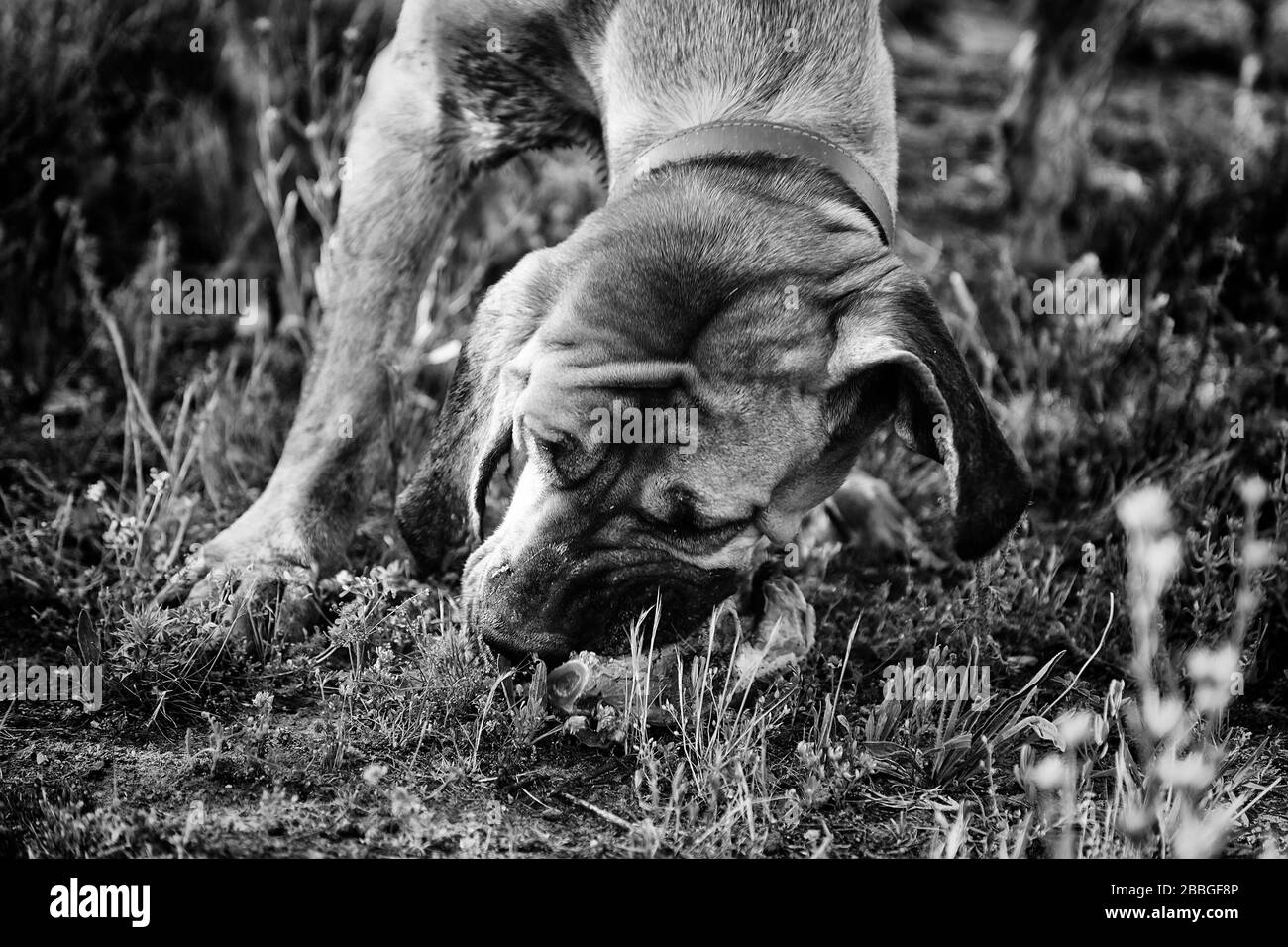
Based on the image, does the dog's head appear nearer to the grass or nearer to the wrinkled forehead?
the wrinkled forehead

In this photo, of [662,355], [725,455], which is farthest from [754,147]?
[725,455]

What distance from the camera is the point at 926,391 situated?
9.37 ft

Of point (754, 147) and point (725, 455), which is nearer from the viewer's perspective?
point (725, 455)

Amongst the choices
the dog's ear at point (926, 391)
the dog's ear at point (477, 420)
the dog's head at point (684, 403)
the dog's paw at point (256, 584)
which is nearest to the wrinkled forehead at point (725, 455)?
the dog's head at point (684, 403)

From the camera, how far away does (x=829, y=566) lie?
3947 mm

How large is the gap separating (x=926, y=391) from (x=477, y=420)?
1.03 m

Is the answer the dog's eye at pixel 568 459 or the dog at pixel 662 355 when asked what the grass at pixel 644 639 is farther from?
the dog's eye at pixel 568 459

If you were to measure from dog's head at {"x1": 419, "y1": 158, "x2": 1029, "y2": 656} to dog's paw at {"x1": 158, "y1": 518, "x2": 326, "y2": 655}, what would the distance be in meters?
0.64

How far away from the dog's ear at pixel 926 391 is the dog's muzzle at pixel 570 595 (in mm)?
556

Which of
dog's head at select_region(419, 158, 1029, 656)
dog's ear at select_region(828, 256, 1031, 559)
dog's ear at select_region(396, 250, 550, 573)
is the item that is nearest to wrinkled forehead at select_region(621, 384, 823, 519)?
dog's head at select_region(419, 158, 1029, 656)

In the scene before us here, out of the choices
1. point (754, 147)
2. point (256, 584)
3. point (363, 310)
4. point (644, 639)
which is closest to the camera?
point (644, 639)

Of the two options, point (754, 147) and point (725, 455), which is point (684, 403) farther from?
point (754, 147)

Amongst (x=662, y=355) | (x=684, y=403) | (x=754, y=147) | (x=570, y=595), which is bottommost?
(x=570, y=595)
